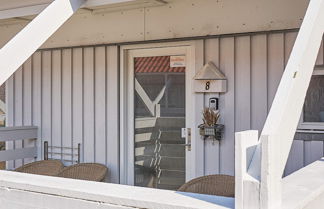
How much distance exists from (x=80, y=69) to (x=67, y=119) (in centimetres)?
62

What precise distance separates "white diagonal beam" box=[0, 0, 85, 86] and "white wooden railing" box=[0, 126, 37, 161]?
269cm

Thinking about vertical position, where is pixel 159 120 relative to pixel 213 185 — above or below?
above

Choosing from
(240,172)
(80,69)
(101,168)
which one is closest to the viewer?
(240,172)

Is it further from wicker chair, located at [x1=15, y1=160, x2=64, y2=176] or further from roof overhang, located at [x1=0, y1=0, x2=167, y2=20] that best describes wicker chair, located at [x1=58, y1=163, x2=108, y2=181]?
roof overhang, located at [x1=0, y1=0, x2=167, y2=20]

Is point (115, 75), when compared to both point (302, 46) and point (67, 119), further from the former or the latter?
point (302, 46)

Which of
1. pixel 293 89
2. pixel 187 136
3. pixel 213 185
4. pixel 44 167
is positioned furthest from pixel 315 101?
pixel 44 167

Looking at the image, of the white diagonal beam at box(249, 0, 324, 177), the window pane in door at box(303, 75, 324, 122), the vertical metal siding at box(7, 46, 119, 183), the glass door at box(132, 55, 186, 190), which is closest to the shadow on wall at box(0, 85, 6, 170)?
the vertical metal siding at box(7, 46, 119, 183)

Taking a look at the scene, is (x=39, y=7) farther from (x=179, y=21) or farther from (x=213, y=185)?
(x=213, y=185)

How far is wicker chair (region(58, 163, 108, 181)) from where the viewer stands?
14.7 ft

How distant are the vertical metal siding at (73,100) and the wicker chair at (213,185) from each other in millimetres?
1271

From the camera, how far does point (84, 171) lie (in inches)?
181

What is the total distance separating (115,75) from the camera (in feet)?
15.3

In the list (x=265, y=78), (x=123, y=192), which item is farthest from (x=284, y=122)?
(x=265, y=78)

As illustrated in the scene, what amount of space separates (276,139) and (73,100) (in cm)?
397
